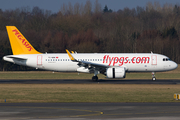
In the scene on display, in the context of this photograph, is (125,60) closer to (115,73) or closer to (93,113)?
(115,73)

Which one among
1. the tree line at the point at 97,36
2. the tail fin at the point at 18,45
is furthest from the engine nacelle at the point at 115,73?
the tree line at the point at 97,36

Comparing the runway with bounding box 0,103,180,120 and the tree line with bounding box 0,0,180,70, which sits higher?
the tree line with bounding box 0,0,180,70

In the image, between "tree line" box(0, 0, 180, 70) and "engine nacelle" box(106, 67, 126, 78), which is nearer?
"engine nacelle" box(106, 67, 126, 78)

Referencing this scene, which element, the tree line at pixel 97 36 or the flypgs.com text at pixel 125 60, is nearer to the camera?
the flypgs.com text at pixel 125 60

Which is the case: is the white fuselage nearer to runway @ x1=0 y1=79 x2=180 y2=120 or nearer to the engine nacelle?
the engine nacelle

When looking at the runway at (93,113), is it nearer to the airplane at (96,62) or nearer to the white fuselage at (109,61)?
the airplane at (96,62)

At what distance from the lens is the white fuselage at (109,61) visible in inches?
1725

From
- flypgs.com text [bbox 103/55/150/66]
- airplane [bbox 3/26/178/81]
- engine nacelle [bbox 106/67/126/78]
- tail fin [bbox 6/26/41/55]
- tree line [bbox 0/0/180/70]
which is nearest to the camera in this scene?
engine nacelle [bbox 106/67/126/78]

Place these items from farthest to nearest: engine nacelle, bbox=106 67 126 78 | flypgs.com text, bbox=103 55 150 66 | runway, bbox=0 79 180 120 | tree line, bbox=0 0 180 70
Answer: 1. tree line, bbox=0 0 180 70
2. flypgs.com text, bbox=103 55 150 66
3. engine nacelle, bbox=106 67 126 78
4. runway, bbox=0 79 180 120

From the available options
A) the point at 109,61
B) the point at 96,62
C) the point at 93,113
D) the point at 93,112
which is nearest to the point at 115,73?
the point at 109,61

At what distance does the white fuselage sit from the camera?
43.8 metres

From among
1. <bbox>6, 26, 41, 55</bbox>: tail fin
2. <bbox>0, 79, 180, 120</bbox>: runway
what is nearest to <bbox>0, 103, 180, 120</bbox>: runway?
<bbox>0, 79, 180, 120</bbox>: runway

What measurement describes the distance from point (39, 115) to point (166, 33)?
82.3m

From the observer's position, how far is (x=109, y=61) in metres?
44.0
